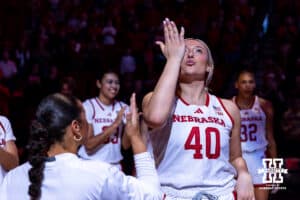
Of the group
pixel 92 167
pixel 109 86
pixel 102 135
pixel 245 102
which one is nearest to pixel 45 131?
pixel 92 167

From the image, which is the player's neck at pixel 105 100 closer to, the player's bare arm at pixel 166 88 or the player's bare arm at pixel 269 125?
the player's bare arm at pixel 269 125

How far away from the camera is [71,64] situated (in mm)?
11828

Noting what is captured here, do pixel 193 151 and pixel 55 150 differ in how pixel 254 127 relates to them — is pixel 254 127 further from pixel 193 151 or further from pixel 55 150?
pixel 55 150

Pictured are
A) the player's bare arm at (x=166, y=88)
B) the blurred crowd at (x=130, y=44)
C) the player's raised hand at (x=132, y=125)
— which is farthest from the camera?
the blurred crowd at (x=130, y=44)

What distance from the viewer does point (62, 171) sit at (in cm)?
256

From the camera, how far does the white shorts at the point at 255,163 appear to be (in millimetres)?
6918

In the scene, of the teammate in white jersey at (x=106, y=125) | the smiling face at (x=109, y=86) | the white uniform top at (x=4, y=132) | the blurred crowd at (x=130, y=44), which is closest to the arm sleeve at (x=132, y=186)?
the white uniform top at (x=4, y=132)

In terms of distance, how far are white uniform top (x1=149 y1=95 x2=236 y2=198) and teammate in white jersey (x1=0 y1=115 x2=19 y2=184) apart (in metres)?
1.06

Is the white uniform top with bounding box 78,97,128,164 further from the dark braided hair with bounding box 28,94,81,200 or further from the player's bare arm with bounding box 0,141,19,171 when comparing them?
the dark braided hair with bounding box 28,94,81,200

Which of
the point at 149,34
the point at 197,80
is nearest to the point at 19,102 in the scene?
the point at 149,34

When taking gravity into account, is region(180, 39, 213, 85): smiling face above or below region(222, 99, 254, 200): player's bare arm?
above

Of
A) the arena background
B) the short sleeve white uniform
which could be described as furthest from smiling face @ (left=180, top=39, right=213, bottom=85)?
the arena background

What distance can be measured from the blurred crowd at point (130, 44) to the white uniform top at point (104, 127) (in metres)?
2.30

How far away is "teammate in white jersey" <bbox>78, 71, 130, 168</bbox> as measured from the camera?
21.9 feet
